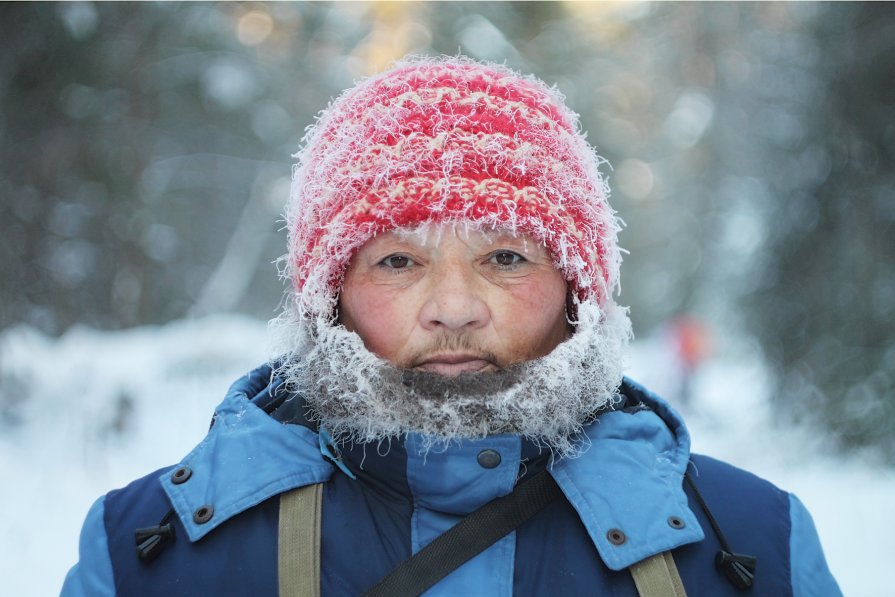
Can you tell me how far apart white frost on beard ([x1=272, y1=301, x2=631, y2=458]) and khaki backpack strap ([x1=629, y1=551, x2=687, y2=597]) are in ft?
0.92

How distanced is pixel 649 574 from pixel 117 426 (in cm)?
711

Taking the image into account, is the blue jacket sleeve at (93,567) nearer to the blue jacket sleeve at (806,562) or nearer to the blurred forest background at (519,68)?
the blue jacket sleeve at (806,562)

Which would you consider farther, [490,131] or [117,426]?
[117,426]

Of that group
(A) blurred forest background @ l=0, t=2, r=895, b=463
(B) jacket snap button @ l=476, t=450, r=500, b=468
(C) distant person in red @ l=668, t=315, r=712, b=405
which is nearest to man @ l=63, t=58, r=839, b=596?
(B) jacket snap button @ l=476, t=450, r=500, b=468

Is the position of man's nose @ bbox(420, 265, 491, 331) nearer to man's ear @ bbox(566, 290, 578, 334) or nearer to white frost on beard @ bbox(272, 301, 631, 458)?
white frost on beard @ bbox(272, 301, 631, 458)

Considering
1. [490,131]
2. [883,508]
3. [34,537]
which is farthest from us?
[883,508]

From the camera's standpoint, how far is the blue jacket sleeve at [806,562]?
1.54 m

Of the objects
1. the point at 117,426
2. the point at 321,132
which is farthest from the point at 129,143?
the point at 321,132

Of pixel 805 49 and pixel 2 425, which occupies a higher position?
pixel 805 49

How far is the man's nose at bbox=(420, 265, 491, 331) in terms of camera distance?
5.08 feet

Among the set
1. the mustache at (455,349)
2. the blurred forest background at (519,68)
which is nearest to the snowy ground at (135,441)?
the blurred forest background at (519,68)

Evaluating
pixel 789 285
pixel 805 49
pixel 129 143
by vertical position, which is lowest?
pixel 789 285

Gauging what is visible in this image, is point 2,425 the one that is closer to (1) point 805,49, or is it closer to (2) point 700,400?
(2) point 700,400

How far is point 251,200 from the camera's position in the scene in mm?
13391
